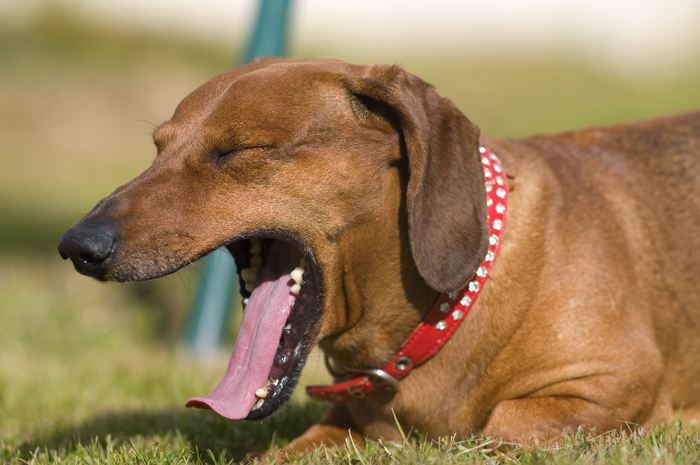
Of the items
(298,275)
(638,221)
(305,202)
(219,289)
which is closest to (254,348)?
(298,275)

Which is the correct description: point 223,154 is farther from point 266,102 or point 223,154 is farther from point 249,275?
point 249,275

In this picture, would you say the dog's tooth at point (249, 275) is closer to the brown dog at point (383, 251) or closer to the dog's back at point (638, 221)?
the brown dog at point (383, 251)

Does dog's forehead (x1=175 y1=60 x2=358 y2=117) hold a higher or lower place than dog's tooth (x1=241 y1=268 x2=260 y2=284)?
higher

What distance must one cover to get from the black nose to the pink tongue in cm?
61

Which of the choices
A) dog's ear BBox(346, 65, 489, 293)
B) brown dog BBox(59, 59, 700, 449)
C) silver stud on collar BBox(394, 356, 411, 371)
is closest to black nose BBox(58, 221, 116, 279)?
brown dog BBox(59, 59, 700, 449)

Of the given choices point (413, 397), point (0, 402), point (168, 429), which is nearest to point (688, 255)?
point (413, 397)

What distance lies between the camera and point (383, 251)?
9.57 feet

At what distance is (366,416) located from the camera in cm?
328

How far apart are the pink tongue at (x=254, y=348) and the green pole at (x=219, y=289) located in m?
2.75

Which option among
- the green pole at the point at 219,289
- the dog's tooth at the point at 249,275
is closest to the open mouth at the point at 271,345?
the dog's tooth at the point at 249,275

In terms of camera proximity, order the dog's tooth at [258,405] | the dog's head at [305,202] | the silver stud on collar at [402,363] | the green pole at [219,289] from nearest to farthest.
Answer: the dog's head at [305,202], the dog's tooth at [258,405], the silver stud on collar at [402,363], the green pole at [219,289]

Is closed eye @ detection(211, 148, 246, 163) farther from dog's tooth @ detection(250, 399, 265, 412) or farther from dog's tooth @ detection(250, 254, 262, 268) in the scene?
dog's tooth @ detection(250, 399, 265, 412)

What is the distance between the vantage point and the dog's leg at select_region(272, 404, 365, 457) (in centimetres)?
312

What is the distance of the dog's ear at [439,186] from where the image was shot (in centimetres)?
274
